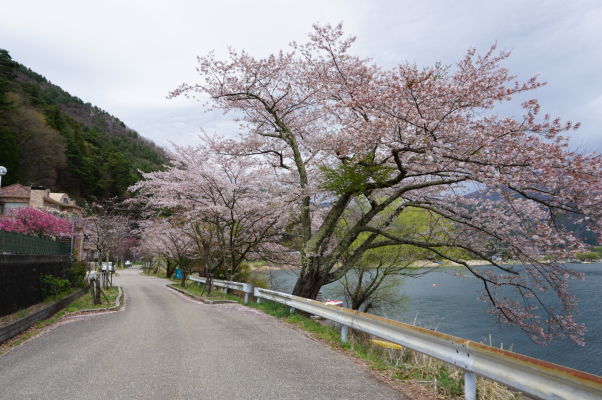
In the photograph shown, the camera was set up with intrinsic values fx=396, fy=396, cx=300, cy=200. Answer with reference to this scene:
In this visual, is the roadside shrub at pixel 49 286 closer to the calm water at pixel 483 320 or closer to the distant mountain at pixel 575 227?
the calm water at pixel 483 320

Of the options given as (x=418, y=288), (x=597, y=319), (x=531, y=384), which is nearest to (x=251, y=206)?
(x=531, y=384)

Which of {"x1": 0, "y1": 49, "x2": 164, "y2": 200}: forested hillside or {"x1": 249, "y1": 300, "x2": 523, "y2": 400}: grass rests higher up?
{"x1": 0, "y1": 49, "x2": 164, "y2": 200}: forested hillside

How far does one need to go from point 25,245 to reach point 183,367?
909 cm

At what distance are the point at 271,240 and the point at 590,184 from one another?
14180mm

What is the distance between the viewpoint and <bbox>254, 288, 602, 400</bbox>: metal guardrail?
317cm

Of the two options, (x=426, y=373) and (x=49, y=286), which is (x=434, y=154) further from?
(x=49, y=286)

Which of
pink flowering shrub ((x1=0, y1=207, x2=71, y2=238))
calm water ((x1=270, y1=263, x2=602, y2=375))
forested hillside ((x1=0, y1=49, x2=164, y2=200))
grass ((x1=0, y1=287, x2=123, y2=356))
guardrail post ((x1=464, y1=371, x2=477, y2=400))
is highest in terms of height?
forested hillside ((x1=0, y1=49, x2=164, y2=200))

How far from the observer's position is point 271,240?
19.5 metres

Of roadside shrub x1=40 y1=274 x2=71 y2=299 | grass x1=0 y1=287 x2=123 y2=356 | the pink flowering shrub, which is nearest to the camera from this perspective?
grass x1=0 y1=287 x2=123 y2=356

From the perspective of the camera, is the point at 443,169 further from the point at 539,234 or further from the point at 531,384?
the point at 531,384

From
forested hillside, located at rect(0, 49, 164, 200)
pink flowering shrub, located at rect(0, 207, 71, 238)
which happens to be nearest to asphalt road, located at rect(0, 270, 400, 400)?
pink flowering shrub, located at rect(0, 207, 71, 238)

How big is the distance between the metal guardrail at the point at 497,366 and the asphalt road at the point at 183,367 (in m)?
Answer: 0.75

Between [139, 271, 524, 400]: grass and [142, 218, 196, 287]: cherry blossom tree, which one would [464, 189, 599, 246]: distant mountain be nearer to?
[139, 271, 524, 400]: grass

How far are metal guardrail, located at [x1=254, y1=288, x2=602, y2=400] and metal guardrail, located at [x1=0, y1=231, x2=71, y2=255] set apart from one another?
31.1ft
